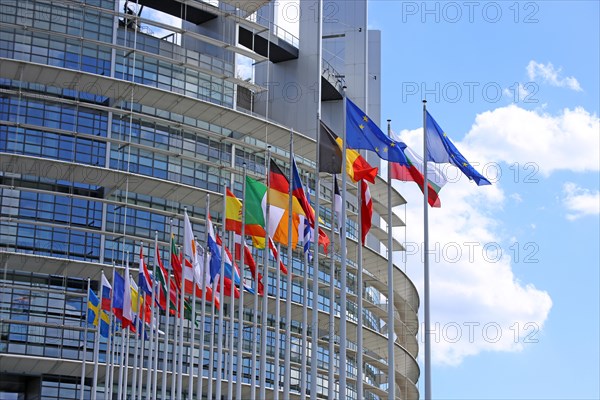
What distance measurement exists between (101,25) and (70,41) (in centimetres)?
213

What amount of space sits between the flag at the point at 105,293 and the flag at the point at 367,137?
853 inches

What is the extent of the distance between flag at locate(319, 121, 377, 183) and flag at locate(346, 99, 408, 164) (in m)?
1.00

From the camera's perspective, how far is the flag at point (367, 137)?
3300cm

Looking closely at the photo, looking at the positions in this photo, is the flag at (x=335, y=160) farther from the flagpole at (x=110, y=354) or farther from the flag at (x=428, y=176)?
the flagpole at (x=110, y=354)

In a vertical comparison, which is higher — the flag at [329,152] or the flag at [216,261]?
the flag at [329,152]

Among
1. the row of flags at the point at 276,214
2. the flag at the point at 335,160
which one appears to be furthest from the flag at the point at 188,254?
the flag at the point at 335,160

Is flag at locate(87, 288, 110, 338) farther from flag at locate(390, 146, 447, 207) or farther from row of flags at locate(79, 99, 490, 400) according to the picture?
flag at locate(390, 146, 447, 207)

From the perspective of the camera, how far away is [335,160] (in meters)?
34.9

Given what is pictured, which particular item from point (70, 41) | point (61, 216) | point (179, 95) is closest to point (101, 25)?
point (70, 41)

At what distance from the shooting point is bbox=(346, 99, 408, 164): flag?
108 feet

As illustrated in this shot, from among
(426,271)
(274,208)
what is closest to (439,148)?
(426,271)

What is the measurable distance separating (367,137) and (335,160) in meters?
1.76

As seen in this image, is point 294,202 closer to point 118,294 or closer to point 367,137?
point 367,137

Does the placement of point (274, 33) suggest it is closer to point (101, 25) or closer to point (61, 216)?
point (101, 25)
